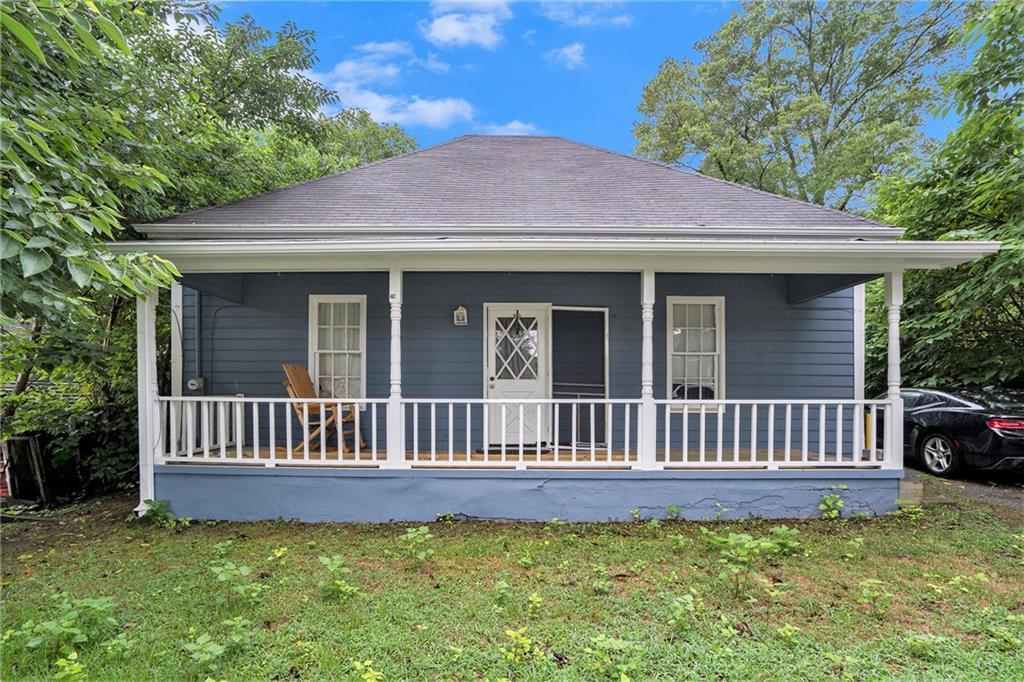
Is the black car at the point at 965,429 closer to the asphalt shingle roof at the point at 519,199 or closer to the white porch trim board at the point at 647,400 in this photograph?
the asphalt shingle roof at the point at 519,199

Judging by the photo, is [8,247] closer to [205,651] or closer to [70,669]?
[70,669]

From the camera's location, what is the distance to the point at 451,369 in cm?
569

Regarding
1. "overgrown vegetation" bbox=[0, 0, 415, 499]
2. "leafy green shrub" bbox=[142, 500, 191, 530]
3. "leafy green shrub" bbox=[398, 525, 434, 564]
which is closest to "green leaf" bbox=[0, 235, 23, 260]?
"overgrown vegetation" bbox=[0, 0, 415, 499]

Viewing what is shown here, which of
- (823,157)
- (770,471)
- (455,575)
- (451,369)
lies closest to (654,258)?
(770,471)

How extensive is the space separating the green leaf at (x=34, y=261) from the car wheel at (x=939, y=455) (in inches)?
352

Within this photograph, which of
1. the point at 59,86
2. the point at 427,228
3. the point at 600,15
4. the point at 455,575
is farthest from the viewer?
the point at 600,15

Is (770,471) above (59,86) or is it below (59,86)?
below

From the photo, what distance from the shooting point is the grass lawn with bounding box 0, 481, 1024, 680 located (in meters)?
2.40

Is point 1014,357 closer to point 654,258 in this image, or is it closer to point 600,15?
point 654,258

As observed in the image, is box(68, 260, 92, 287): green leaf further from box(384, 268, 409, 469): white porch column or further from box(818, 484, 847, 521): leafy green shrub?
box(818, 484, 847, 521): leafy green shrub

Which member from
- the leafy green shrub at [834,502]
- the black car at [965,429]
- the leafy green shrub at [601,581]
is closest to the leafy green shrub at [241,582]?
the leafy green shrub at [601,581]

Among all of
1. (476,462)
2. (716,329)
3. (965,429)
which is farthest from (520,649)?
(965,429)

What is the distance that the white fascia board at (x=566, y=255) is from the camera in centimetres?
429

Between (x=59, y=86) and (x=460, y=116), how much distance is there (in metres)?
11.7
